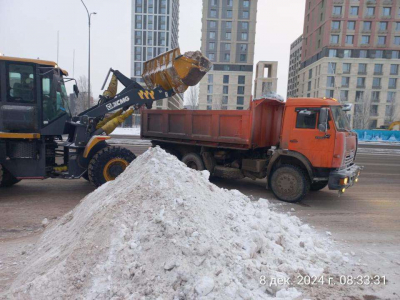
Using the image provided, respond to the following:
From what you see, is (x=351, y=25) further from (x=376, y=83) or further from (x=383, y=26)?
(x=376, y=83)

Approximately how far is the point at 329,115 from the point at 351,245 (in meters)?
3.14

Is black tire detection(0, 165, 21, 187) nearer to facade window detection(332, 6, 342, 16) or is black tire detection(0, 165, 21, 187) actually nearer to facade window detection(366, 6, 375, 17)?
facade window detection(332, 6, 342, 16)

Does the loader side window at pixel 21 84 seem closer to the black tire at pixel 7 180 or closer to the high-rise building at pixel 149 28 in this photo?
the black tire at pixel 7 180

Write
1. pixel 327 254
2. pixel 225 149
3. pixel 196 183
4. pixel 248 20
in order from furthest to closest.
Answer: pixel 248 20 < pixel 225 149 < pixel 196 183 < pixel 327 254

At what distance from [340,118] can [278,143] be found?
165cm

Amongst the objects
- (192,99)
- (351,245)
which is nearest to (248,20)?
(192,99)

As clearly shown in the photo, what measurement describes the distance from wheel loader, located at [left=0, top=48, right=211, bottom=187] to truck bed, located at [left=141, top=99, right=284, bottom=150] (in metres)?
1.21

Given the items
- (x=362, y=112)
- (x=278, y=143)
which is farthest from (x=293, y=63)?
(x=278, y=143)

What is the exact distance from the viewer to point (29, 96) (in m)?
6.68

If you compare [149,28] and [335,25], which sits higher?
[149,28]

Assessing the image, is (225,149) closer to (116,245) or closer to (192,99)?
(116,245)

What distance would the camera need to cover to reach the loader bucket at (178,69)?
7.73 m

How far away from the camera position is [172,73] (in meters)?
7.90

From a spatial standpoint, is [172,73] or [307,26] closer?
[172,73]
